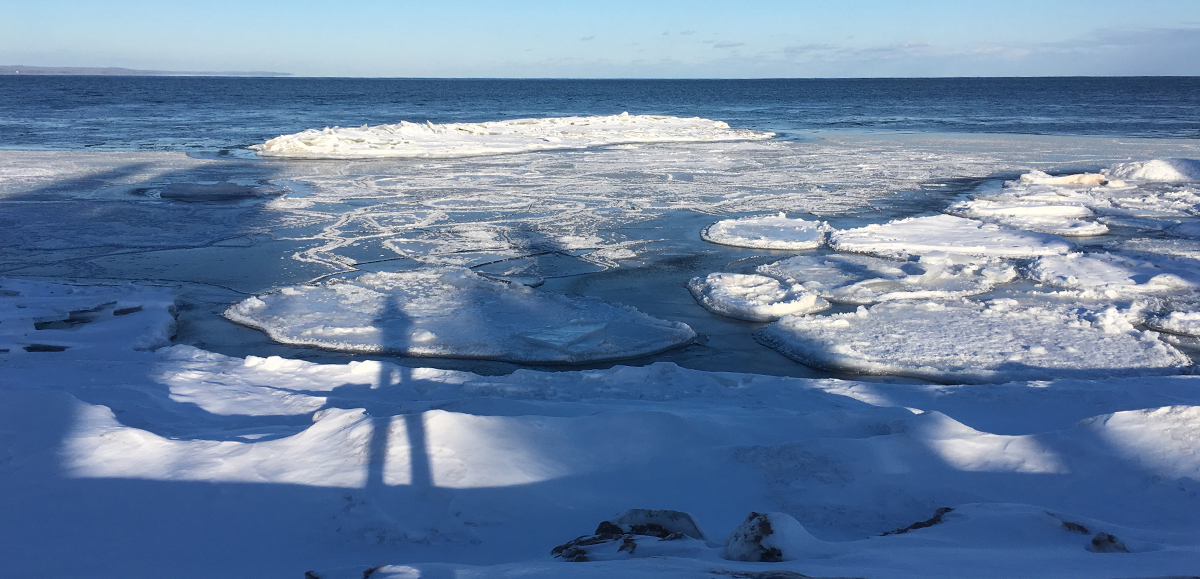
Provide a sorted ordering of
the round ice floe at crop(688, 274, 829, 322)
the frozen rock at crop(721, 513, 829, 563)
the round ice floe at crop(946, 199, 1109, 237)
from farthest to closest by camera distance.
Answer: the round ice floe at crop(946, 199, 1109, 237) → the round ice floe at crop(688, 274, 829, 322) → the frozen rock at crop(721, 513, 829, 563)

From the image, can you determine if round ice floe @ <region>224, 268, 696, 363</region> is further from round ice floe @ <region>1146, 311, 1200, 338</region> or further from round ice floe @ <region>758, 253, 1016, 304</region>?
round ice floe @ <region>1146, 311, 1200, 338</region>

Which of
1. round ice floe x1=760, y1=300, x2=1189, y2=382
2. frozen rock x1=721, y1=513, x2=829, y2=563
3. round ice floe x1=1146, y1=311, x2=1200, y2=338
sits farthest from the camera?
round ice floe x1=1146, y1=311, x2=1200, y2=338

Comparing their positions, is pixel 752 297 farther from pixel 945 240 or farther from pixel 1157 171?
pixel 1157 171

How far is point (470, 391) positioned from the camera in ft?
12.8

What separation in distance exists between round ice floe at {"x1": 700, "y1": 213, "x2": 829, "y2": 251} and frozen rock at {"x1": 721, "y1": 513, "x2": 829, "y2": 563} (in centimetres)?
556

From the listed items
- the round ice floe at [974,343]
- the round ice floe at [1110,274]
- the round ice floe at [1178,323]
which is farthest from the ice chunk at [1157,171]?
the round ice floe at [974,343]

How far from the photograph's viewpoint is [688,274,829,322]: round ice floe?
5406 millimetres

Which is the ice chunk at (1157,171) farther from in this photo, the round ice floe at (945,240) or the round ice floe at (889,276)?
the round ice floe at (889,276)

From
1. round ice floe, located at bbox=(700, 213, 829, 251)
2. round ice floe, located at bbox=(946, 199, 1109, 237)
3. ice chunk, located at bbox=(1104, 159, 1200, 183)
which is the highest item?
ice chunk, located at bbox=(1104, 159, 1200, 183)

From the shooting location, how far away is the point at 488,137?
68.7 feet

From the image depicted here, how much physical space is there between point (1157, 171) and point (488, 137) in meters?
14.8

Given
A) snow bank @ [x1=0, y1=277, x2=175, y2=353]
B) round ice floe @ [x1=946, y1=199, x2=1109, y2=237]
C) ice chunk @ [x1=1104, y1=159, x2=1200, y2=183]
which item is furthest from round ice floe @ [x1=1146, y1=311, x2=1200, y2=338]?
ice chunk @ [x1=1104, y1=159, x2=1200, y2=183]

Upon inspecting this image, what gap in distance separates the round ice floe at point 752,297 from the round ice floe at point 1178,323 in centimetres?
203

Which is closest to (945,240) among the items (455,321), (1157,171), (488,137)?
(455,321)
